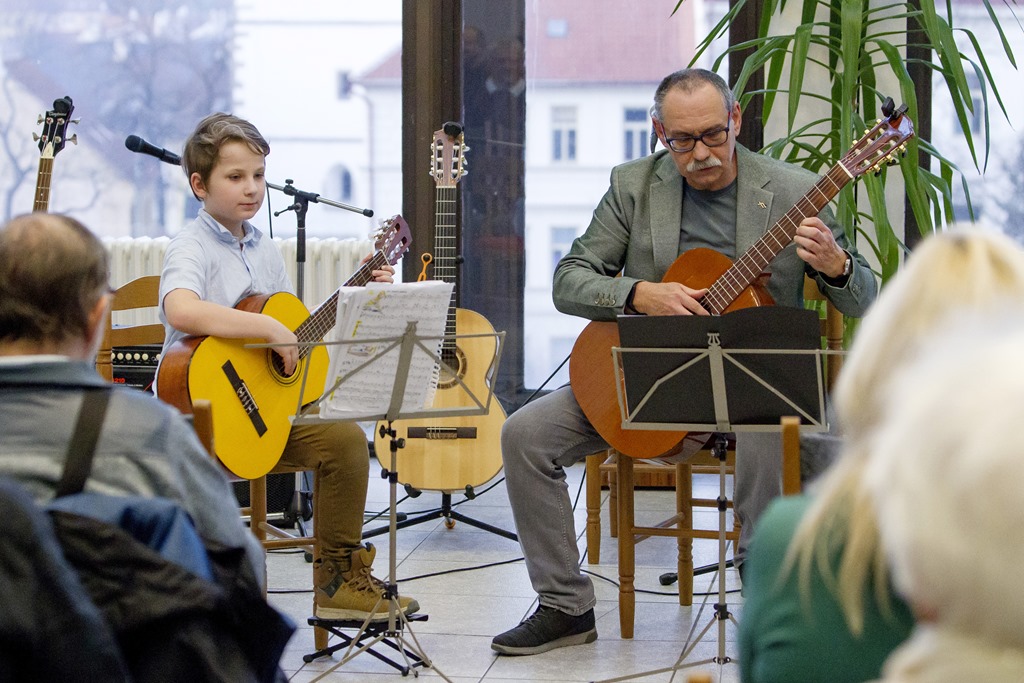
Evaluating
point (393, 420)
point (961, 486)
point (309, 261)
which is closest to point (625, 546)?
point (393, 420)

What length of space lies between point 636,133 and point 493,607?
8.12 ft

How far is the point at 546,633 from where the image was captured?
288cm

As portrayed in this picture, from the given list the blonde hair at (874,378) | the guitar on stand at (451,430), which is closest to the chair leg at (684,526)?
the guitar on stand at (451,430)

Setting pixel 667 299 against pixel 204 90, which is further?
pixel 204 90

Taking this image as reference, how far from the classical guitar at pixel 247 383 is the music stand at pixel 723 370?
2.71ft

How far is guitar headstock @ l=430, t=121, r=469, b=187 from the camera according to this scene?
3.37 meters

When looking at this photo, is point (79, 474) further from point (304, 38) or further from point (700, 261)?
point (304, 38)

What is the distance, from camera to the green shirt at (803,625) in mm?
1110

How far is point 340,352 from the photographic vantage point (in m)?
2.39

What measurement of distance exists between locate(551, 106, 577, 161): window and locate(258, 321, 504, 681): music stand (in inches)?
90.5

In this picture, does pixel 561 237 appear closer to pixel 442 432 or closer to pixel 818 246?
pixel 442 432

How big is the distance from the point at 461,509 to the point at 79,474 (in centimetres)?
301

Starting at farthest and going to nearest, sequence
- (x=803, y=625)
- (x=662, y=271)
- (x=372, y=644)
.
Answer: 1. (x=662, y=271)
2. (x=372, y=644)
3. (x=803, y=625)

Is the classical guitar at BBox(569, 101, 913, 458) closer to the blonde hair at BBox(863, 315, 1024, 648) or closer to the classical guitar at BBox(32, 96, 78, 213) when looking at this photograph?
the classical guitar at BBox(32, 96, 78, 213)
